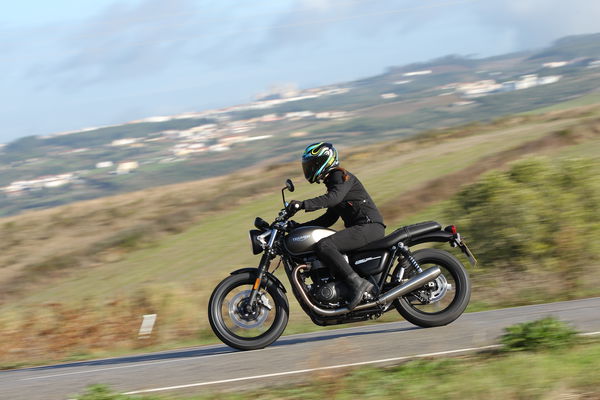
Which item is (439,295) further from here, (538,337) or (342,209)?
(538,337)

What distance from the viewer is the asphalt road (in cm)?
654

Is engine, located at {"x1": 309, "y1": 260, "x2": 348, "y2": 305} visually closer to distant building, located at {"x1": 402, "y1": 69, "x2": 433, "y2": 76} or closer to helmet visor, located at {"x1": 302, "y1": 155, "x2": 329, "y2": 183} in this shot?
helmet visor, located at {"x1": 302, "y1": 155, "x2": 329, "y2": 183}

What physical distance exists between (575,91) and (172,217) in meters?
77.5

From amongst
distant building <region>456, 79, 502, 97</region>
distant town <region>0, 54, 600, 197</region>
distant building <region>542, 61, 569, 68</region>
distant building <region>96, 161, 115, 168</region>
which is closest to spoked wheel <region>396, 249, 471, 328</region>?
distant town <region>0, 54, 600, 197</region>

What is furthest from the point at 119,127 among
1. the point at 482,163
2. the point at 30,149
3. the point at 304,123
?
the point at 482,163

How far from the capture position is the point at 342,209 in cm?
816

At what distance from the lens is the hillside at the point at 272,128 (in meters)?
84.0

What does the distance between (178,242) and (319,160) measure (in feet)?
67.9

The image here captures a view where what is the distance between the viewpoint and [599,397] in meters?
4.87

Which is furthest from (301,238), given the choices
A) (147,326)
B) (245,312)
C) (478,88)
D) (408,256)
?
(478,88)

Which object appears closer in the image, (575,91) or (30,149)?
(575,91)

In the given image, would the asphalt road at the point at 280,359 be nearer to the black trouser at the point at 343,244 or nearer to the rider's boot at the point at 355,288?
the rider's boot at the point at 355,288

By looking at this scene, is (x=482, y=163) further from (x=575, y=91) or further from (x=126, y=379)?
(x=575, y=91)

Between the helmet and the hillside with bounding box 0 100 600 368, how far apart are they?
3.95 meters
